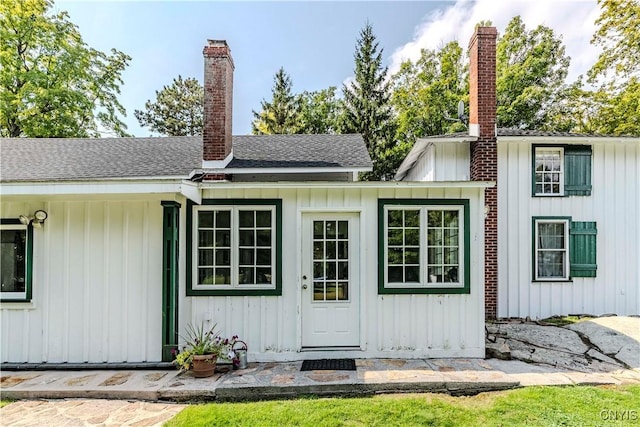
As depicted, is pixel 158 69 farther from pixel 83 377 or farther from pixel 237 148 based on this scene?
pixel 83 377

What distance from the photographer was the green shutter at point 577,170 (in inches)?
318

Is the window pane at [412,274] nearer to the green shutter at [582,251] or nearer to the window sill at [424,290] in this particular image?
the window sill at [424,290]

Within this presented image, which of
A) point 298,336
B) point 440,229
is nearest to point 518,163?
point 440,229

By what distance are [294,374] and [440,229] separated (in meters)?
2.77

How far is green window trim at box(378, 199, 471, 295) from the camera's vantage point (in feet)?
17.0

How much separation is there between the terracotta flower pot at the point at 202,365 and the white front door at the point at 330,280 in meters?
1.30

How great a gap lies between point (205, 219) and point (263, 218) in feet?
2.69

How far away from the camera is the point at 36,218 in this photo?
516cm

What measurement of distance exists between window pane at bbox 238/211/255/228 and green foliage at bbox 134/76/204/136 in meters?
24.6

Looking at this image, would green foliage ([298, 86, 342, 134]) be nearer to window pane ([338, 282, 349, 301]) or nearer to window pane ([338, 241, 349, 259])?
window pane ([338, 241, 349, 259])

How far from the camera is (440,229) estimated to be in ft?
17.4

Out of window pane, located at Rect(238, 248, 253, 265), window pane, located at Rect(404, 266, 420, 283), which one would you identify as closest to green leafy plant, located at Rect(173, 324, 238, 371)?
window pane, located at Rect(238, 248, 253, 265)

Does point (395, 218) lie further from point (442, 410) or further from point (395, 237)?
point (442, 410)

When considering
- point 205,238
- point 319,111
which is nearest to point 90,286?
point 205,238
